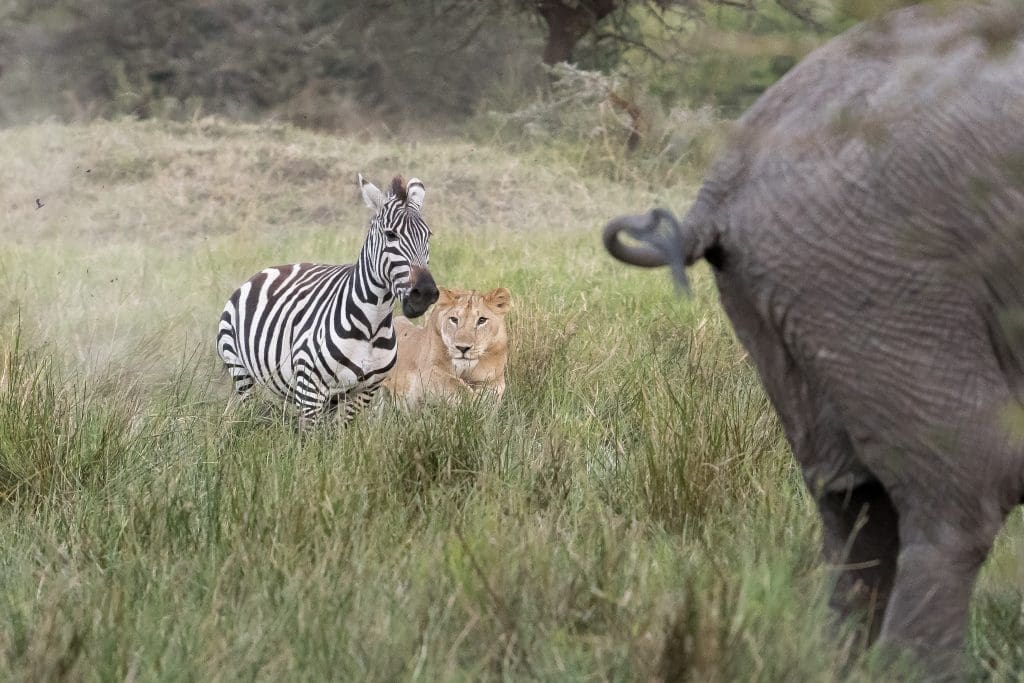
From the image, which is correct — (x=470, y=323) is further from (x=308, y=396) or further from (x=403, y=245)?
(x=308, y=396)

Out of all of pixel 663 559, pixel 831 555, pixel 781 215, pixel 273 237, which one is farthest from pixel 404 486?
pixel 273 237

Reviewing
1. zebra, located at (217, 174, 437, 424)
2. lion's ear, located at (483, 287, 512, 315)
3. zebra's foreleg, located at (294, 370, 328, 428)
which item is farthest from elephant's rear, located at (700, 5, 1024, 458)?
lion's ear, located at (483, 287, 512, 315)

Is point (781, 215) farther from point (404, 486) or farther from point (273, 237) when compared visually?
point (273, 237)

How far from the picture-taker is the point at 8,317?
7.41m

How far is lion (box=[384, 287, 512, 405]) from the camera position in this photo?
22.1 ft

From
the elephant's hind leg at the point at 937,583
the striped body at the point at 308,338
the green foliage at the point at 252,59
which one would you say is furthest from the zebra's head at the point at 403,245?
the green foliage at the point at 252,59

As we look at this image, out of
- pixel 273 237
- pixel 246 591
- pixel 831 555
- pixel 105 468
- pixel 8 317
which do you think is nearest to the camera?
pixel 831 555

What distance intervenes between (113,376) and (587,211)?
9096mm

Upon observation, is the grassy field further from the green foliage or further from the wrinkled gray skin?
the green foliage

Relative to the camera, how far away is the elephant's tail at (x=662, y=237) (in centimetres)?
285

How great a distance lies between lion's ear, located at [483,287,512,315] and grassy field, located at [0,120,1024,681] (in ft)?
0.59

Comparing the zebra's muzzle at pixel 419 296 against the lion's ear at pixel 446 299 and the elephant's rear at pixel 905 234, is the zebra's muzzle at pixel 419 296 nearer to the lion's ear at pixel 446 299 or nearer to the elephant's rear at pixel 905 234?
the lion's ear at pixel 446 299

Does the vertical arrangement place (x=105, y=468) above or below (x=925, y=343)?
below

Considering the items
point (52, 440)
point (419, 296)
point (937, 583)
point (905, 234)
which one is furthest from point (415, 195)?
point (937, 583)
